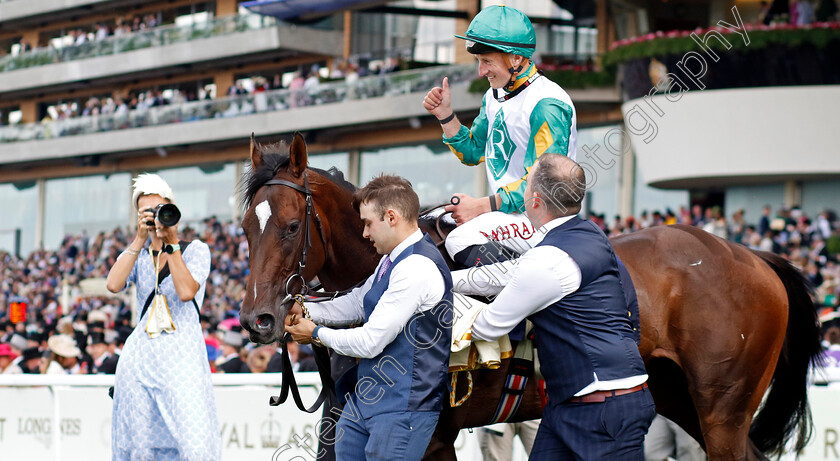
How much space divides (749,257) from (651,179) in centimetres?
1235

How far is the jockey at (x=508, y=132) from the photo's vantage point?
142 inches

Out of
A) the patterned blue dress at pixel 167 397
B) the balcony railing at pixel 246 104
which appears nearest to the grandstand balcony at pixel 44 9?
the balcony railing at pixel 246 104

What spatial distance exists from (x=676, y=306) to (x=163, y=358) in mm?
2171

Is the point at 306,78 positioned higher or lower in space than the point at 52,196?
higher

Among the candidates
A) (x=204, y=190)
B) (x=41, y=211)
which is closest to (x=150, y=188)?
(x=204, y=190)

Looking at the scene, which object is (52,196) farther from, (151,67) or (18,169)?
(151,67)

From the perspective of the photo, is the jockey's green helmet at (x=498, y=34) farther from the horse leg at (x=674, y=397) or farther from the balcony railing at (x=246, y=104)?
the balcony railing at (x=246, y=104)

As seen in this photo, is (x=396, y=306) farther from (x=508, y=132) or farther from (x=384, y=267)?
(x=508, y=132)

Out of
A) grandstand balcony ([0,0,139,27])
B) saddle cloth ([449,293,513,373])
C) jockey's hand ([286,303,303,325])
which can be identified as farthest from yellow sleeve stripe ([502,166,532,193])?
grandstand balcony ([0,0,139,27])

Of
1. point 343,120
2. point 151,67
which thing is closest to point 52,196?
point 151,67

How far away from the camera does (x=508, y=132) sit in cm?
372

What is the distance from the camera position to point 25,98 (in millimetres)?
32938

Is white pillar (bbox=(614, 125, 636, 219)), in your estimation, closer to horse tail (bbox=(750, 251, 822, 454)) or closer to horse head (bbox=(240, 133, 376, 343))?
horse tail (bbox=(750, 251, 822, 454))

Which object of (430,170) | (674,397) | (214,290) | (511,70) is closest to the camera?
(511,70)
